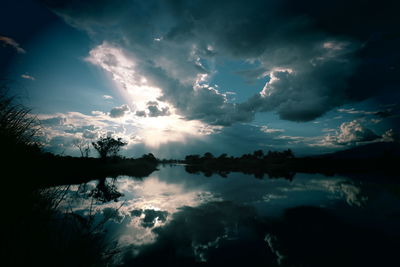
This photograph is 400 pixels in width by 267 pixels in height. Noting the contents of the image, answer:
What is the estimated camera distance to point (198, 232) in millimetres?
9258

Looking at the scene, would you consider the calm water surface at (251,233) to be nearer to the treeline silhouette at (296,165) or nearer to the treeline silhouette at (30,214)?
the treeline silhouette at (30,214)

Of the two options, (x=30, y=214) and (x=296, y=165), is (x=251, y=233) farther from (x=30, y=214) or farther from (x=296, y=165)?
(x=296, y=165)

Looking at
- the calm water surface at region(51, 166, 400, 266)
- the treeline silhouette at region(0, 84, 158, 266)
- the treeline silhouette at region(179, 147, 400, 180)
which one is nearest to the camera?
the treeline silhouette at region(0, 84, 158, 266)

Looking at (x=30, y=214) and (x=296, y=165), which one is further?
(x=296, y=165)

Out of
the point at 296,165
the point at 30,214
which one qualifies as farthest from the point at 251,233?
the point at 296,165

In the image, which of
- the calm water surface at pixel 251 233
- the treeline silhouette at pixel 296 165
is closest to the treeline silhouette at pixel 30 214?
the calm water surface at pixel 251 233

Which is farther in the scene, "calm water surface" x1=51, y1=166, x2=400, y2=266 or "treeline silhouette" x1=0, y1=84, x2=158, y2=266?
"calm water surface" x1=51, y1=166, x2=400, y2=266

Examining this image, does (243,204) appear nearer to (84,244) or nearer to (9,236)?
(84,244)

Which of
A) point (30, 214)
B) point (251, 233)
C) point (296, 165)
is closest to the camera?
point (30, 214)

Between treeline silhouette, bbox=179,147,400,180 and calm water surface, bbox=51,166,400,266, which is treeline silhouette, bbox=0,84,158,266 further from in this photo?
treeline silhouette, bbox=179,147,400,180

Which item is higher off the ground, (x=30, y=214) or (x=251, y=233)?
(x=30, y=214)

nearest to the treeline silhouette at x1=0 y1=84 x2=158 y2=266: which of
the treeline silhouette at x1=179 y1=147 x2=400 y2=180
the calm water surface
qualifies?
the calm water surface

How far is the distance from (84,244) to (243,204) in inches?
563

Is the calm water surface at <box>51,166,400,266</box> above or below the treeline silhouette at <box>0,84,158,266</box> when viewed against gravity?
below
